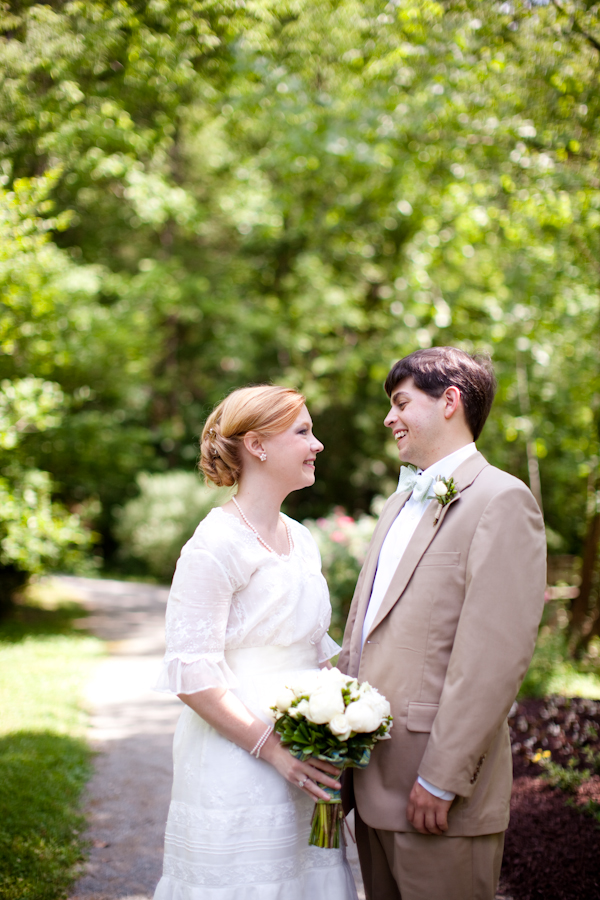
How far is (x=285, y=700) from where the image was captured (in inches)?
74.0

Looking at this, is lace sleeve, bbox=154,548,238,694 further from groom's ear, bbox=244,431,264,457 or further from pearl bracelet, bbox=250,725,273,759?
groom's ear, bbox=244,431,264,457

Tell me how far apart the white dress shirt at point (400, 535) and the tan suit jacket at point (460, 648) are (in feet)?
0.22

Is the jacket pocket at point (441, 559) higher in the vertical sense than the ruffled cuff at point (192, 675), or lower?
higher

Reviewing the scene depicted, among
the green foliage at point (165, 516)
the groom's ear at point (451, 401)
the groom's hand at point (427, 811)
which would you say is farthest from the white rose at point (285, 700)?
the green foliage at point (165, 516)

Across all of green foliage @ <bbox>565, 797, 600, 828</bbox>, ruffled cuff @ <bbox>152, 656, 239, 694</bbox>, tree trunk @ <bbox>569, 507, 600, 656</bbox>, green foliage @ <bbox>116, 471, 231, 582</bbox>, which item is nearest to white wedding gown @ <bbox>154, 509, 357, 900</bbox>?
ruffled cuff @ <bbox>152, 656, 239, 694</bbox>

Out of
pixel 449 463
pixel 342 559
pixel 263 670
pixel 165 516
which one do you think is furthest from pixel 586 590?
pixel 165 516

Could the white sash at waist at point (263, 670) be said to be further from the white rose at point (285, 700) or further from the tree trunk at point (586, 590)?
the tree trunk at point (586, 590)

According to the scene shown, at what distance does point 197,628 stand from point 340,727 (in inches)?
21.1

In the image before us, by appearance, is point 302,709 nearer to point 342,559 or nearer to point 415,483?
point 415,483

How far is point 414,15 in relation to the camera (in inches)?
211

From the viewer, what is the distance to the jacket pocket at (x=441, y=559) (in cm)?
198

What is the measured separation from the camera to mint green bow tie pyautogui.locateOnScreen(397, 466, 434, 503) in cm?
218

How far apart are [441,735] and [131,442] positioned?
892 cm

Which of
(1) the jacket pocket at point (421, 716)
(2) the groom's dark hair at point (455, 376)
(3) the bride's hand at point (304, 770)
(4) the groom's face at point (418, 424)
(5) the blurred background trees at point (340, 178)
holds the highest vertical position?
(5) the blurred background trees at point (340, 178)
